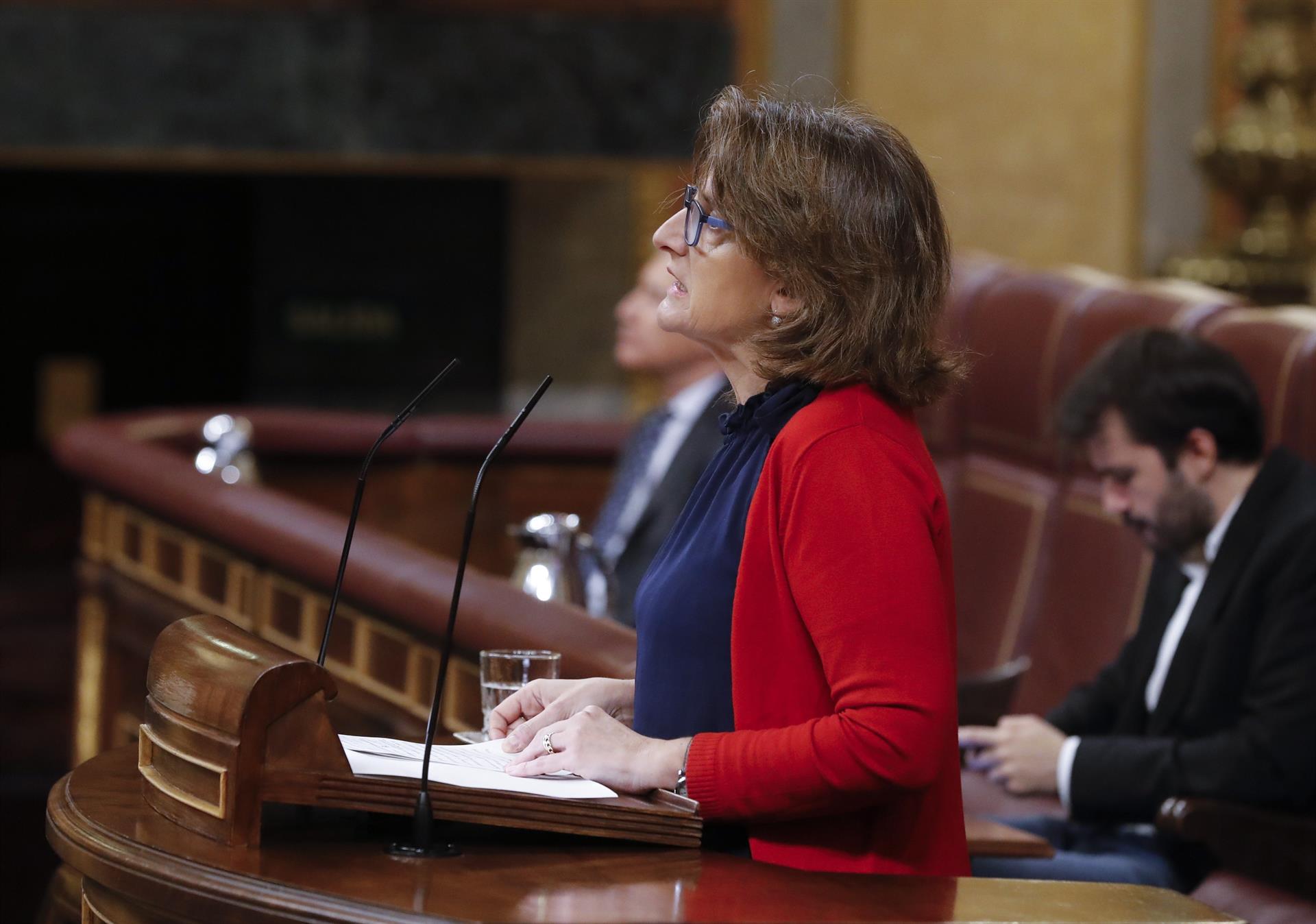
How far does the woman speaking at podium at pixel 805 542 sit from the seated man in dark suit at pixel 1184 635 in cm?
103

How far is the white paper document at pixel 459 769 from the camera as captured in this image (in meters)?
1.41

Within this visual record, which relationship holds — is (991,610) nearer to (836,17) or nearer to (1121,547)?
(1121,547)

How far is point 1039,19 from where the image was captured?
726 cm

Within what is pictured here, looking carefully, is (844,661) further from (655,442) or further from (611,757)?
(655,442)

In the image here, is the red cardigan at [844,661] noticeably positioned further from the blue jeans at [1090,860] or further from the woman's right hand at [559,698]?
the blue jeans at [1090,860]

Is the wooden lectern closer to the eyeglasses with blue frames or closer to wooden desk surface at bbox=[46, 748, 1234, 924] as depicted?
wooden desk surface at bbox=[46, 748, 1234, 924]

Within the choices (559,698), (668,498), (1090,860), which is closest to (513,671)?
(559,698)

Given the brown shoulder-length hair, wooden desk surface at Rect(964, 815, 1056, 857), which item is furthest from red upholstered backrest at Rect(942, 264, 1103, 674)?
the brown shoulder-length hair

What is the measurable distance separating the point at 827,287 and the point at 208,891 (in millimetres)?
690

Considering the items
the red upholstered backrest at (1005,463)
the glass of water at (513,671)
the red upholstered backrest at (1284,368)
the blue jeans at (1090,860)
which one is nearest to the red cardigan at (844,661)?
the glass of water at (513,671)

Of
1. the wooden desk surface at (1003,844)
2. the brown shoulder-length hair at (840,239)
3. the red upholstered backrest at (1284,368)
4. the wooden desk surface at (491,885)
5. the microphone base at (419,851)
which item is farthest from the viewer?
the red upholstered backrest at (1284,368)

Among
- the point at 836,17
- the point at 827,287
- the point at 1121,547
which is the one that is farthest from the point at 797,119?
the point at 836,17

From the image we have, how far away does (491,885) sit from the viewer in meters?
1.31

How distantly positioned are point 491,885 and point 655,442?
8.58 feet
